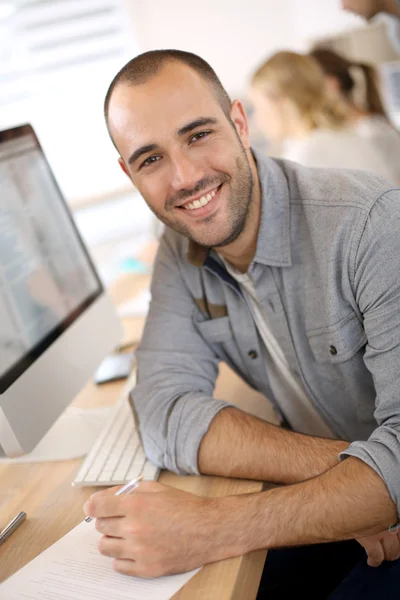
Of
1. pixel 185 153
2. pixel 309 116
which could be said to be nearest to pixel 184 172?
pixel 185 153

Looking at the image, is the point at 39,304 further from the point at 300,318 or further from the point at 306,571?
the point at 306,571

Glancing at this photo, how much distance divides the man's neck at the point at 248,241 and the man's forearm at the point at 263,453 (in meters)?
0.30

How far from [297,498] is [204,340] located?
1.37 feet

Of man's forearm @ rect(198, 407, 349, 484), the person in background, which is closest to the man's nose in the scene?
man's forearm @ rect(198, 407, 349, 484)

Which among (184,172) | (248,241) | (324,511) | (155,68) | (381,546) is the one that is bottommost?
(381,546)

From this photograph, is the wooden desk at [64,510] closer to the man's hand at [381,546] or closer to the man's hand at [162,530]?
the man's hand at [162,530]

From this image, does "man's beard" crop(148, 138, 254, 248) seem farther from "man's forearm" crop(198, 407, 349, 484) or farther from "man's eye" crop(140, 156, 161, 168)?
"man's forearm" crop(198, 407, 349, 484)

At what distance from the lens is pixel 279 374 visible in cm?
120

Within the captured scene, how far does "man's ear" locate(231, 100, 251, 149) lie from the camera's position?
121 cm

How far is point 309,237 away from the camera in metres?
1.09

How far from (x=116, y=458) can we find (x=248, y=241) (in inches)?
16.8

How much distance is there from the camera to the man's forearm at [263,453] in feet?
3.22

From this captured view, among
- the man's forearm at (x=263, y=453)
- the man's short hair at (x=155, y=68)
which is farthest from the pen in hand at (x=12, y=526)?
the man's short hair at (x=155, y=68)

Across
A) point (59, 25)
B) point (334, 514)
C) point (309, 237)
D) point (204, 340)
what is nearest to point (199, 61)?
point (309, 237)
